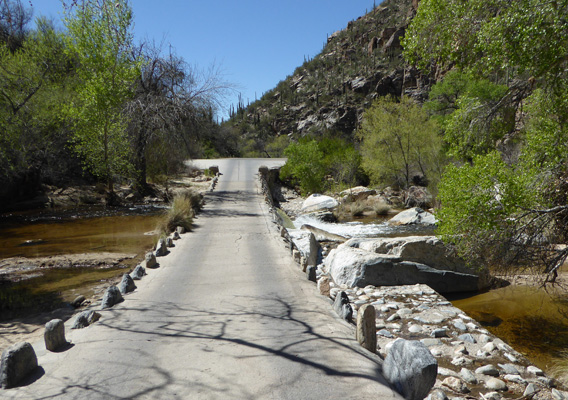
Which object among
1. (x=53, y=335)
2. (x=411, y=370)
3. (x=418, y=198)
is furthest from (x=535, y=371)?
(x=418, y=198)

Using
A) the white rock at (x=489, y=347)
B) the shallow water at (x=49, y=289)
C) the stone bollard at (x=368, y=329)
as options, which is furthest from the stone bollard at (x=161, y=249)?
the white rock at (x=489, y=347)

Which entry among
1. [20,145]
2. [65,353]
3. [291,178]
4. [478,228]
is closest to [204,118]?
[20,145]

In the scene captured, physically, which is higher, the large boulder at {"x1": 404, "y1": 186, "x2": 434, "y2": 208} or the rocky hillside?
Answer: the rocky hillside

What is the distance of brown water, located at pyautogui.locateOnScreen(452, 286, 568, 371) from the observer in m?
6.93

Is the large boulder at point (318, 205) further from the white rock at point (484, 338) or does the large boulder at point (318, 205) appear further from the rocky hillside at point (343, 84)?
the rocky hillside at point (343, 84)

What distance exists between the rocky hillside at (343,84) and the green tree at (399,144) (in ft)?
111

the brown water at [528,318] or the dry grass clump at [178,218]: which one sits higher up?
the dry grass clump at [178,218]

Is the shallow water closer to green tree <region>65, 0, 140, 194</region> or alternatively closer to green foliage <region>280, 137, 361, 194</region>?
green tree <region>65, 0, 140, 194</region>

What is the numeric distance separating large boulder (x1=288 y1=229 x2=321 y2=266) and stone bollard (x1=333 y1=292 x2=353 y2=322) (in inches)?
184

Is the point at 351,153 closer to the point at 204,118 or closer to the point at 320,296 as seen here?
the point at 204,118

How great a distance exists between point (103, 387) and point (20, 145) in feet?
55.5

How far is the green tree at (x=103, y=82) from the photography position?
18984mm

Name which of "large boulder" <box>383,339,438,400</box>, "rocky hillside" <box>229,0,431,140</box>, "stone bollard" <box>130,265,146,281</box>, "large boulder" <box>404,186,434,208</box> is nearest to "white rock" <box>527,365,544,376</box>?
"large boulder" <box>383,339,438,400</box>

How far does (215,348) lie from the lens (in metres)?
4.10
